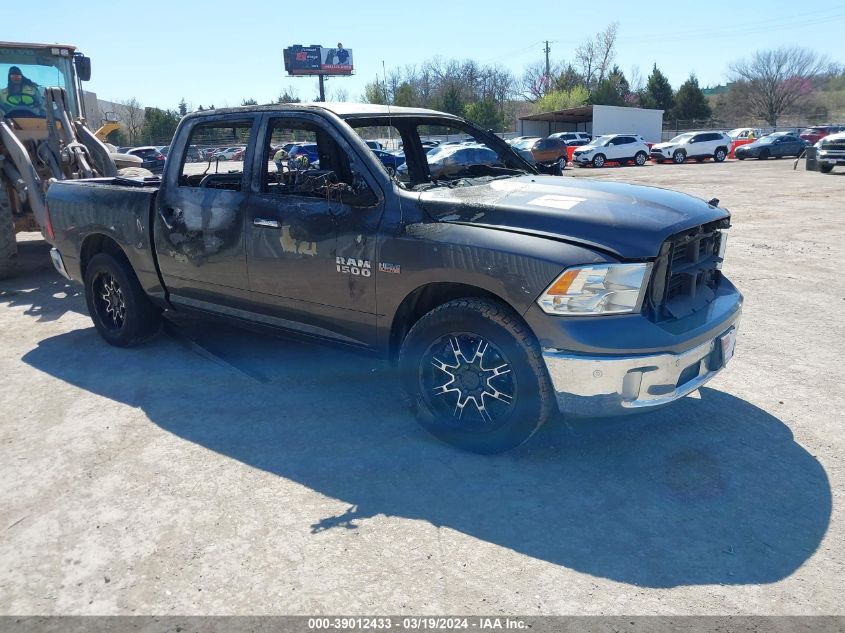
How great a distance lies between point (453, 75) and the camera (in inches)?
2982

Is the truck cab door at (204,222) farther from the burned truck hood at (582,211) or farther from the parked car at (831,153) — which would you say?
the parked car at (831,153)

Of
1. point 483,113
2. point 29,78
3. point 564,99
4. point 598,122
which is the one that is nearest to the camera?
point 29,78

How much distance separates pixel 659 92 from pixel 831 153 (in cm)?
4276

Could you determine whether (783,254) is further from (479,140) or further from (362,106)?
(362,106)

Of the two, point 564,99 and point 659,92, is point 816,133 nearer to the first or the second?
point 659,92

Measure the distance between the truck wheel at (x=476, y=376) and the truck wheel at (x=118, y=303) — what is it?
9.05 ft

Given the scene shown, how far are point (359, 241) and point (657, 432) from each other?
2079 mm

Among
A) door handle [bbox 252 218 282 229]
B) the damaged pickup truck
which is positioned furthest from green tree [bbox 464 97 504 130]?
door handle [bbox 252 218 282 229]

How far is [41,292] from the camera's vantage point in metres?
7.69

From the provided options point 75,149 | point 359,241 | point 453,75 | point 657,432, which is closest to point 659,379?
point 657,432

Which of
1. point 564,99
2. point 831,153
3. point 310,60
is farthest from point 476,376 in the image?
point 310,60

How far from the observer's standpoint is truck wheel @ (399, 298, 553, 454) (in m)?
3.26

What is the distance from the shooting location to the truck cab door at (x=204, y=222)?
440cm

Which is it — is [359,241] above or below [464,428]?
above
